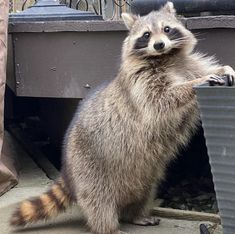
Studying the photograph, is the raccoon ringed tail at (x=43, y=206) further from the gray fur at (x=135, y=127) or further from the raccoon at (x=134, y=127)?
the gray fur at (x=135, y=127)

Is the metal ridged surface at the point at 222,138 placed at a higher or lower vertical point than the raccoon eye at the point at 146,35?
lower

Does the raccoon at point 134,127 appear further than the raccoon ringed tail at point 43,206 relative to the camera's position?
No

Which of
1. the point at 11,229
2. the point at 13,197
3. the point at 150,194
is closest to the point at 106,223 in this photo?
the point at 150,194

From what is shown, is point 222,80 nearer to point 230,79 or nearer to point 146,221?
point 230,79

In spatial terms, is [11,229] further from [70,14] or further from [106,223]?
[70,14]

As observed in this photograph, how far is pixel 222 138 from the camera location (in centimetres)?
286

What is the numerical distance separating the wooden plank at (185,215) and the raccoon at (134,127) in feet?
0.84

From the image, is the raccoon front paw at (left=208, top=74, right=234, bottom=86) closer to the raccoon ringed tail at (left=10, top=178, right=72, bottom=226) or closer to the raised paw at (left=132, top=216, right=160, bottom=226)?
the raised paw at (left=132, top=216, right=160, bottom=226)

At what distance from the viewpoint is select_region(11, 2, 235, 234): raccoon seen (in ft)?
12.0

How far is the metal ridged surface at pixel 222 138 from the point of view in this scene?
2.82 m

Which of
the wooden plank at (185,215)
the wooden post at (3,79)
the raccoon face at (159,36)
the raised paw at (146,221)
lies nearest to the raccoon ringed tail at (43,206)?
the raised paw at (146,221)

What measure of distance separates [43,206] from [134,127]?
0.77 metres

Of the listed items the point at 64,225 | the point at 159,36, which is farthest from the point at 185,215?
the point at 159,36

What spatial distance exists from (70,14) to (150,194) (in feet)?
6.28
